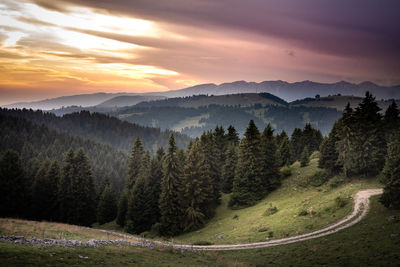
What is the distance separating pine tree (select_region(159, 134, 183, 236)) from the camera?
4672cm

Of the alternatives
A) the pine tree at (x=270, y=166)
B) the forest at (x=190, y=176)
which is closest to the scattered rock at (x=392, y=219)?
the forest at (x=190, y=176)

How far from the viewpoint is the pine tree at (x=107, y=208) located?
60844mm

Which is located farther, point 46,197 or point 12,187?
point 46,197

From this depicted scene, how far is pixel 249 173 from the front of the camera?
166ft

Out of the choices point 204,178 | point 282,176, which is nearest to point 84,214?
point 204,178

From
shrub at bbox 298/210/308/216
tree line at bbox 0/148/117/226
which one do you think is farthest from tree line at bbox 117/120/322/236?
shrub at bbox 298/210/308/216

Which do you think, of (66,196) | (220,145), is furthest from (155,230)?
(220,145)

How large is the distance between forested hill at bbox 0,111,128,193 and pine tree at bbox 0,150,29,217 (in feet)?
163

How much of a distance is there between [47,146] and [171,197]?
114446 millimetres

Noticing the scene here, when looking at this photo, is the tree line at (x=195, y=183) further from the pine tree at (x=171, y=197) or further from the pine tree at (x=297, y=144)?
the pine tree at (x=297, y=144)

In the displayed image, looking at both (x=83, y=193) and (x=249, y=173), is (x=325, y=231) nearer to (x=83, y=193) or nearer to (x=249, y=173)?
(x=249, y=173)

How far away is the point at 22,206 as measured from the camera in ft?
177

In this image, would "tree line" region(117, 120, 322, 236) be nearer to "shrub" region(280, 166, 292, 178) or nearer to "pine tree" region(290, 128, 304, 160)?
"shrub" region(280, 166, 292, 178)

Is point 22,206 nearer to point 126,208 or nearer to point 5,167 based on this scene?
point 5,167
